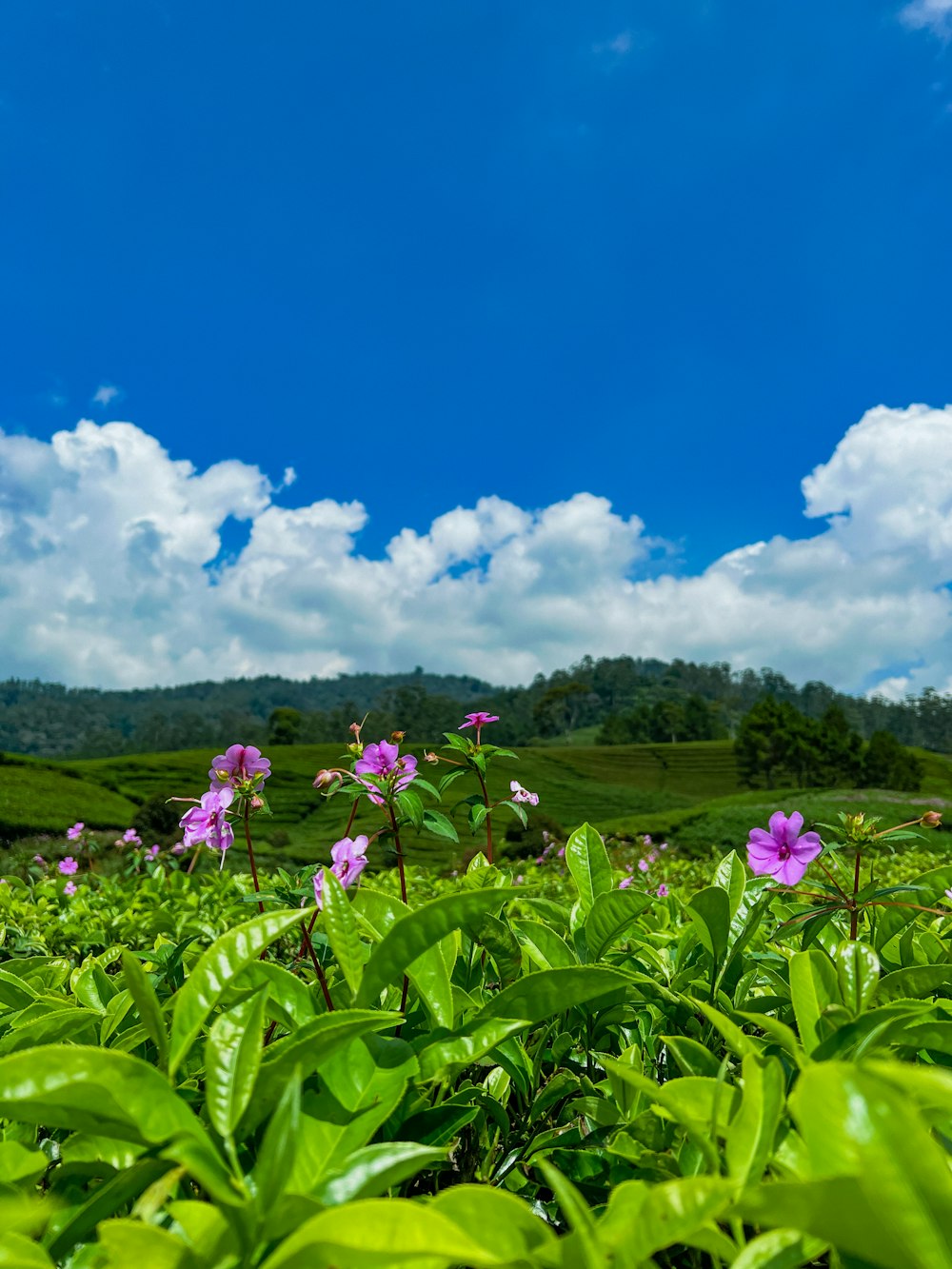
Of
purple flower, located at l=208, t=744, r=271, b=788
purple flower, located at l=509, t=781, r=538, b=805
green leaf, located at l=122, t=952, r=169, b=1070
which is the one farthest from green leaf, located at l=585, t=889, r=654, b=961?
purple flower, located at l=509, t=781, r=538, b=805

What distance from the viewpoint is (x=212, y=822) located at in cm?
175

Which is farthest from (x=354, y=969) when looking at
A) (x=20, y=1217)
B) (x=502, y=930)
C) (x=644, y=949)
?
(x=644, y=949)

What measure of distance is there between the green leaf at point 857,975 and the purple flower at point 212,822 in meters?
1.22

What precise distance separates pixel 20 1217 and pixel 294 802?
3262 centimetres

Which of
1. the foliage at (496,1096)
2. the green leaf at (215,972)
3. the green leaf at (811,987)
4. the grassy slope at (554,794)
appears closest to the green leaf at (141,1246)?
the foliage at (496,1096)

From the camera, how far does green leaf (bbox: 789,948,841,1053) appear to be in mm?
905

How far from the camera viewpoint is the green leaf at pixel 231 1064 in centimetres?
68

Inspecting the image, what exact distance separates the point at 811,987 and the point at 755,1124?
32 cm

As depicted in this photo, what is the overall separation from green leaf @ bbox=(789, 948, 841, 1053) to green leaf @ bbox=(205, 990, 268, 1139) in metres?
0.58

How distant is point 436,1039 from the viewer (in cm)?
87

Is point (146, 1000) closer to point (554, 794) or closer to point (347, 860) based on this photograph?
point (347, 860)

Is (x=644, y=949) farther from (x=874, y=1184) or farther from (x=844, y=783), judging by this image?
(x=844, y=783)

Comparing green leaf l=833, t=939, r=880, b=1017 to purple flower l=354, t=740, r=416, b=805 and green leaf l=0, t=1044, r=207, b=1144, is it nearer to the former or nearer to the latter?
green leaf l=0, t=1044, r=207, b=1144

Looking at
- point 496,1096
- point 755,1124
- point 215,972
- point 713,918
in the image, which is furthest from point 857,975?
point 215,972
